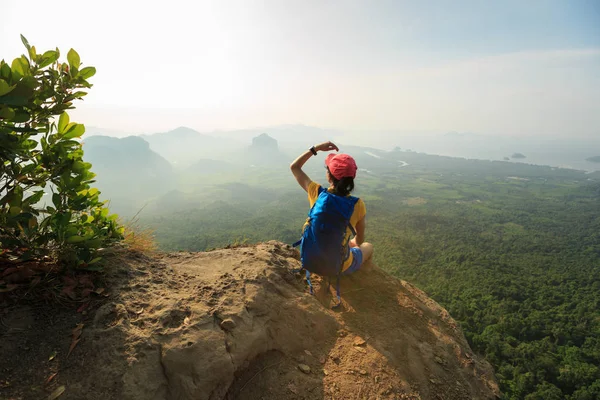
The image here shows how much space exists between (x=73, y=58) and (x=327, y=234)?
3.31m

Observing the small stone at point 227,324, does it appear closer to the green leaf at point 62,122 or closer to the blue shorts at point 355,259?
the blue shorts at point 355,259

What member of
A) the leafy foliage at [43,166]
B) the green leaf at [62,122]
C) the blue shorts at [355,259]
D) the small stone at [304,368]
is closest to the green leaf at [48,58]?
the leafy foliage at [43,166]

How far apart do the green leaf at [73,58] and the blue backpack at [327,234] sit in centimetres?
294

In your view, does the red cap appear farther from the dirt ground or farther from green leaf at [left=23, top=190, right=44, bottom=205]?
green leaf at [left=23, top=190, right=44, bottom=205]

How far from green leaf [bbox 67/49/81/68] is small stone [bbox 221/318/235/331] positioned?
2913mm

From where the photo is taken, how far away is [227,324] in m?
2.82

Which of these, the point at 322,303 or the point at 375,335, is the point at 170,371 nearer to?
the point at 322,303

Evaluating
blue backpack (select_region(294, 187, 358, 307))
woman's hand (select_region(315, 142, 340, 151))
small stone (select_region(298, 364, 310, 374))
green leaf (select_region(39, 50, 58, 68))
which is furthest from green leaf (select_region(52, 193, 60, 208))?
woman's hand (select_region(315, 142, 340, 151))

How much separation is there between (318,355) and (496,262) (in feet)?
214

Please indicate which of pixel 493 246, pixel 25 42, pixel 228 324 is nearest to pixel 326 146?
pixel 228 324

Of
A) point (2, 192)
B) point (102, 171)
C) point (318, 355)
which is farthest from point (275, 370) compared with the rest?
point (102, 171)

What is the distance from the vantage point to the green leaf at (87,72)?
8.13ft

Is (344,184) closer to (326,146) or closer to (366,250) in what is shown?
(326,146)

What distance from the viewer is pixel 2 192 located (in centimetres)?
241
